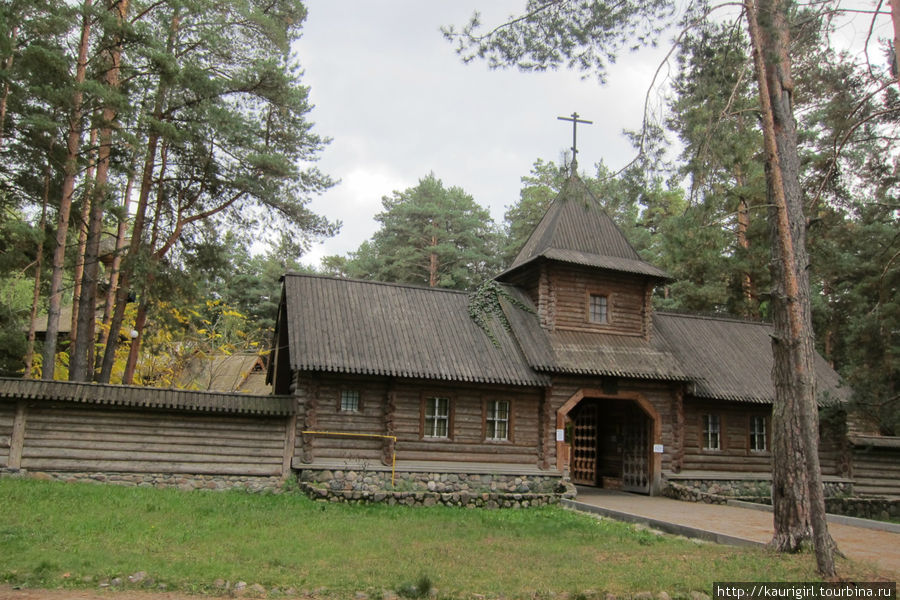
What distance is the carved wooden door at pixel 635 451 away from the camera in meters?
19.5

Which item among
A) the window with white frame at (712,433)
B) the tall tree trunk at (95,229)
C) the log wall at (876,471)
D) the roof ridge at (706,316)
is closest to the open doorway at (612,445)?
the window with white frame at (712,433)

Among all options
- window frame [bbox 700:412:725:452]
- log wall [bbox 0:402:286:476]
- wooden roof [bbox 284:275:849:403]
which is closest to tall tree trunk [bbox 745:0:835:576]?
wooden roof [bbox 284:275:849:403]

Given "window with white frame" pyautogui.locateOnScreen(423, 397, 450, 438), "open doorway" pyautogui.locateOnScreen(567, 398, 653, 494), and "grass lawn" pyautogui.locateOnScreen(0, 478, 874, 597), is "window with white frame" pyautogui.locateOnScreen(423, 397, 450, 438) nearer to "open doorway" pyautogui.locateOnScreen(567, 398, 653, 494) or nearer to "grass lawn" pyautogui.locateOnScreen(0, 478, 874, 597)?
"grass lawn" pyautogui.locateOnScreen(0, 478, 874, 597)

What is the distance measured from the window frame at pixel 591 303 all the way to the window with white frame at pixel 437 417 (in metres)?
5.14

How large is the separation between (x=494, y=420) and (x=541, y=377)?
162 centimetres

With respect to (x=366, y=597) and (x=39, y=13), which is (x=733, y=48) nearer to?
(x=366, y=597)

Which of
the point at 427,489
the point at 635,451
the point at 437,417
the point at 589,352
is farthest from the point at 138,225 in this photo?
the point at 635,451

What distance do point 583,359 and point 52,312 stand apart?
12672mm

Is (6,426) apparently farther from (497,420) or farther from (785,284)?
(785,284)

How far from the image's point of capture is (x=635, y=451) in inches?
790

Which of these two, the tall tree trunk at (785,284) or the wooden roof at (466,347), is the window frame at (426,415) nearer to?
the wooden roof at (466,347)

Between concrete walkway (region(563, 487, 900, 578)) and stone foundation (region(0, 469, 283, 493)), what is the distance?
696cm

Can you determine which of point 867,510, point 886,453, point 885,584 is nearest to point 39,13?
point 885,584

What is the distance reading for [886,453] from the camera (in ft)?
69.6
